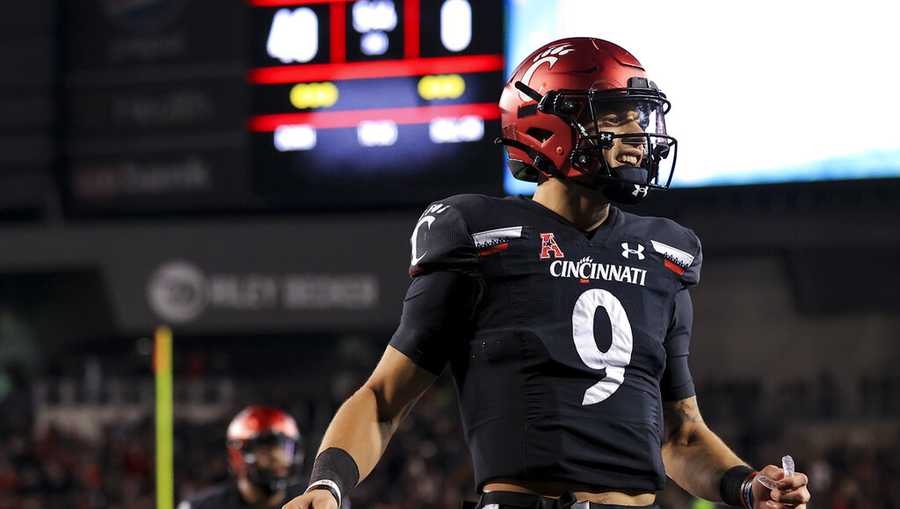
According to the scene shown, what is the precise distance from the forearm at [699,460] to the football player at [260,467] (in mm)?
3114

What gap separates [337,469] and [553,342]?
1.43ft

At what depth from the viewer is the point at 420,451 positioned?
445 inches

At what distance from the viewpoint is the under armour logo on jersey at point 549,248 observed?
2580 millimetres

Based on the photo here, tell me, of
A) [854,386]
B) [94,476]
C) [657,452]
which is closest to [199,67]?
[94,476]

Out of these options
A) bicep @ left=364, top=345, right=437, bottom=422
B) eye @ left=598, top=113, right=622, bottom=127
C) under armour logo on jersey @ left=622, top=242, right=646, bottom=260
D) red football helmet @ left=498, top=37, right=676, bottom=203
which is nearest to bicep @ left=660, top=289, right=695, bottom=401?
under armour logo on jersey @ left=622, top=242, right=646, bottom=260

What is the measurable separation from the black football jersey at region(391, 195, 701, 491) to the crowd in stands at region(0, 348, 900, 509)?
7.70m

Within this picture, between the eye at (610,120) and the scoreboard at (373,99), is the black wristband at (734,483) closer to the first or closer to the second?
the eye at (610,120)

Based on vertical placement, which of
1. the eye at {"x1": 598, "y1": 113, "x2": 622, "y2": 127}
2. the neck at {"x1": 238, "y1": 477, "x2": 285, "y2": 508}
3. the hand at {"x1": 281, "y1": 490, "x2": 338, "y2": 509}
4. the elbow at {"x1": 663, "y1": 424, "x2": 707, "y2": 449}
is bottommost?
the neck at {"x1": 238, "y1": 477, "x2": 285, "y2": 508}

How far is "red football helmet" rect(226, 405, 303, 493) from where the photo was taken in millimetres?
5848

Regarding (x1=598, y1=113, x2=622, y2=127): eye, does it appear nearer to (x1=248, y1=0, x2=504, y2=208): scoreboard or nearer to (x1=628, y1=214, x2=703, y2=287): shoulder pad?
(x1=628, y1=214, x2=703, y2=287): shoulder pad

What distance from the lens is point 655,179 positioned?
268 cm

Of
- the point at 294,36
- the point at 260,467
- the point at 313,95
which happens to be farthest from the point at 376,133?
the point at 260,467

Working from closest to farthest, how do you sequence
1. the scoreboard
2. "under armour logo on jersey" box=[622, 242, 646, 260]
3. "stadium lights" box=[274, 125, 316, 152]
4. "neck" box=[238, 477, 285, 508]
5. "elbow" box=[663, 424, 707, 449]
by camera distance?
"under armour logo on jersey" box=[622, 242, 646, 260] → "elbow" box=[663, 424, 707, 449] → "neck" box=[238, 477, 285, 508] → the scoreboard → "stadium lights" box=[274, 125, 316, 152]

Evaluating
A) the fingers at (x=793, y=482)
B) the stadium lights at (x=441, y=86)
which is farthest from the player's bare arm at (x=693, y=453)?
the stadium lights at (x=441, y=86)
